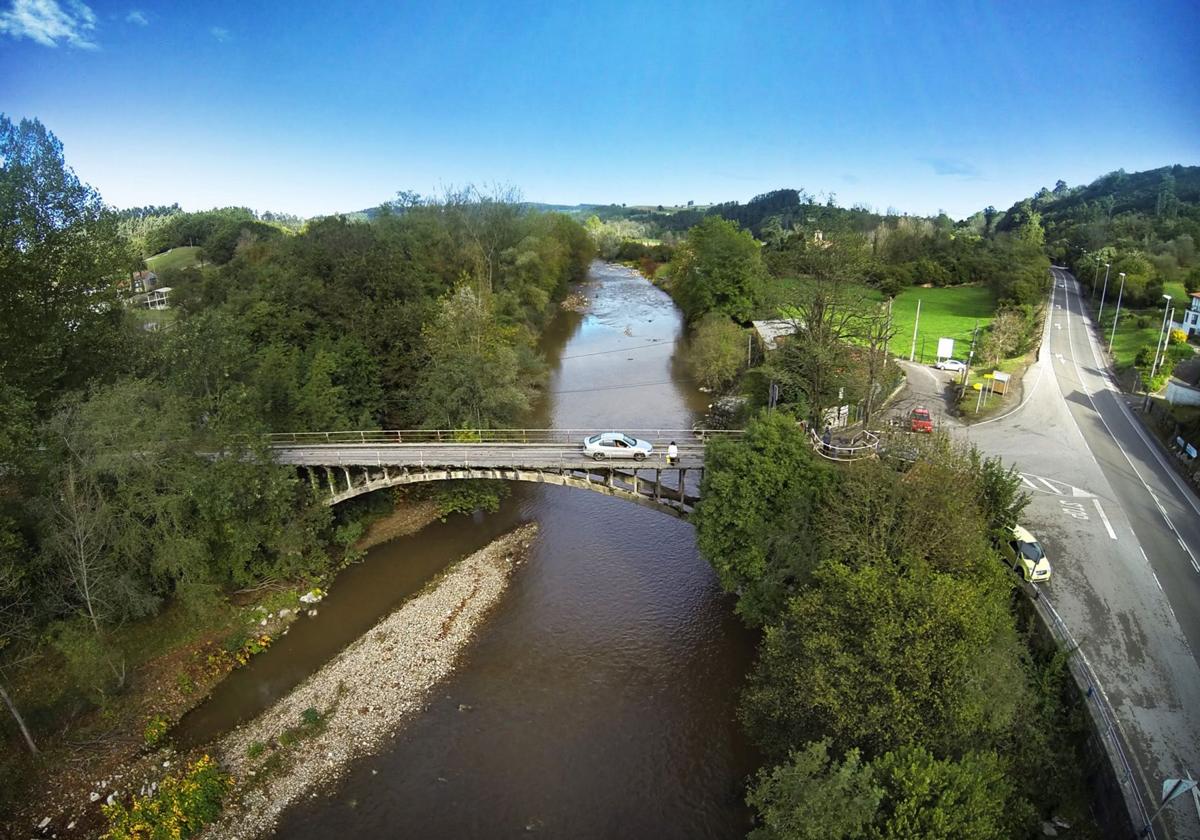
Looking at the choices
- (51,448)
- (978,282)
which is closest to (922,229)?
(978,282)

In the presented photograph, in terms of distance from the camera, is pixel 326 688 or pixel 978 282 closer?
pixel 326 688

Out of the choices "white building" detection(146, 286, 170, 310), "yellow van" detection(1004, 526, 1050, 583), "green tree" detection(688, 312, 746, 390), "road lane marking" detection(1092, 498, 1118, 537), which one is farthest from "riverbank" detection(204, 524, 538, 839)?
"white building" detection(146, 286, 170, 310)

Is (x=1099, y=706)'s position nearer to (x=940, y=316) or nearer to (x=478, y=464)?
(x=478, y=464)

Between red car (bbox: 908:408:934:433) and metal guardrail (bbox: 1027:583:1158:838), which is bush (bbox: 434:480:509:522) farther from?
metal guardrail (bbox: 1027:583:1158:838)

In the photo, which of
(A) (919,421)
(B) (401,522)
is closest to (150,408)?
(B) (401,522)

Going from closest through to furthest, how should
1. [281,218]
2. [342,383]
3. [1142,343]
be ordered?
[342,383] → [1142,343] → [281,218]

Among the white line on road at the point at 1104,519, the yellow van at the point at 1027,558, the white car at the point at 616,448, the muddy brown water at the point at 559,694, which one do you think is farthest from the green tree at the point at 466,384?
the white line on road at the point at 1104,519

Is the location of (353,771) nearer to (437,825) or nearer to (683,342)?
(437,825)

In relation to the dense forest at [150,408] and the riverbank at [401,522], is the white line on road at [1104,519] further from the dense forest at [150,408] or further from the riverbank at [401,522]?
the riverbank at [401,522]
